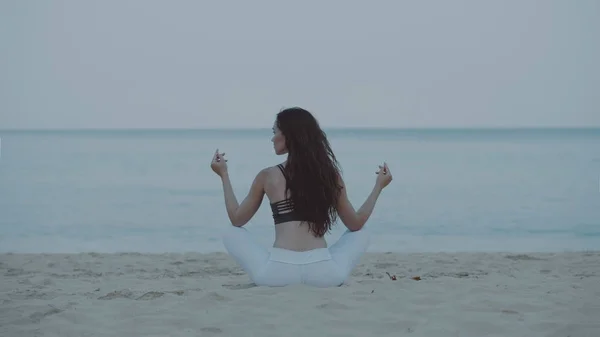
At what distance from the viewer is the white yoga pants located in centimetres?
513

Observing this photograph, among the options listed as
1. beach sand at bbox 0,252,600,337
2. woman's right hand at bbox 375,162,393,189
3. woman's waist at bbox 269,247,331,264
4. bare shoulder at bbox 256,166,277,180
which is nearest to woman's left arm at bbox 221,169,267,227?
Answer: bare shoulder at bbox 256,166,277,180

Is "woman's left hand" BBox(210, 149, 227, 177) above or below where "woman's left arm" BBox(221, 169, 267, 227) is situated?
above

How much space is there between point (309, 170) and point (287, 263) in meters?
0.62

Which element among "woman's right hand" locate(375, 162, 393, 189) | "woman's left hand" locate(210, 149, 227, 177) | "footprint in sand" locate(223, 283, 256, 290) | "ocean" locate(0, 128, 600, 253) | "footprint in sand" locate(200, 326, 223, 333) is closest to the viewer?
"footprint in sand" locate(200, 326, 223, 333)

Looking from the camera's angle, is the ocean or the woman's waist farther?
the ocean

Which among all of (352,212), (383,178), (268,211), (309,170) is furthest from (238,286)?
(268,211)

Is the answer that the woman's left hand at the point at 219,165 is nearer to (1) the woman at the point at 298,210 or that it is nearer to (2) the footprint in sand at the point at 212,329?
(1) the woman at the point at 298,210

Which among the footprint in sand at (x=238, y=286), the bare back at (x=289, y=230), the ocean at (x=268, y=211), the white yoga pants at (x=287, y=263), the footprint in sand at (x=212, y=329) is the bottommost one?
the ocean at (x=268, y=211)

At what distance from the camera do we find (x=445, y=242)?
39.4 ft

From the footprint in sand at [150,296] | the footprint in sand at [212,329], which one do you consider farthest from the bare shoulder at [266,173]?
the footprint in sand at [212,329]

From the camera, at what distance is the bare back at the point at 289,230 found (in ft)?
16.7

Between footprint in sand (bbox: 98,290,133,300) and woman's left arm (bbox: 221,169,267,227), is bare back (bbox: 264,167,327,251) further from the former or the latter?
footprint in sand (bbox: 98,290,133,300)

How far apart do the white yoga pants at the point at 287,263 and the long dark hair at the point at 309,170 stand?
192 mm

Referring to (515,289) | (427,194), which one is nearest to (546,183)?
(427,194)
